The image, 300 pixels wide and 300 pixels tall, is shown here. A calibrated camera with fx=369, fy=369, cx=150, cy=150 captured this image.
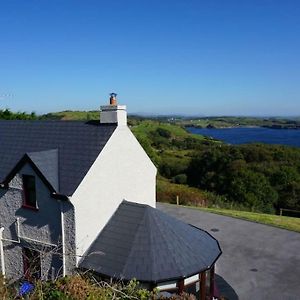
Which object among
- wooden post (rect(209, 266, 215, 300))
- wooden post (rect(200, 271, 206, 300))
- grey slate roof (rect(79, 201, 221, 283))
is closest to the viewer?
grey slate roof (rect(79, 201, 221, 283))

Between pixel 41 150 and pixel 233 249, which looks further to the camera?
pixel 233 249

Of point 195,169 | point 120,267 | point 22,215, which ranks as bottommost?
point 195,169

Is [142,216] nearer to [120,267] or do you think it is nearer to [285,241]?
[120,267]

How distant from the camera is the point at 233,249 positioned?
20.2 meters

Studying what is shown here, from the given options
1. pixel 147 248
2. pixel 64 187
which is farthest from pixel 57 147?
pixel 147 248

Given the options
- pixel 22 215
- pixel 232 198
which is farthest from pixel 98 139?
pixel 232 198

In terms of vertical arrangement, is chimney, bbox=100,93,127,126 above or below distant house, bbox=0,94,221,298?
above

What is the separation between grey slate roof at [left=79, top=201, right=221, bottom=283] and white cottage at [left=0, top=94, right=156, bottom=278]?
604 millimetres

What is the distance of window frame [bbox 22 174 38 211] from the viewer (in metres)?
14.1

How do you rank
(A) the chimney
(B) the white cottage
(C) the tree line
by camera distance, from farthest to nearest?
(C) the tree line
(A) the chimney
(B) the white cottage

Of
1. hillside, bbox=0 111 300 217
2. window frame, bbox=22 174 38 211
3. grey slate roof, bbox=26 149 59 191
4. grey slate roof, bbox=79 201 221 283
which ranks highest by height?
grey slate roof, bbox=26 149 59 191

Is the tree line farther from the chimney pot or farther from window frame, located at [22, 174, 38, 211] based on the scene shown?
window frame, located at [22, 174, 38, 211]

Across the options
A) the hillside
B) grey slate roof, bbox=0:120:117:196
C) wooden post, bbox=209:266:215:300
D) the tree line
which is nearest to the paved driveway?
wooden post, bbox=209:266:215:300

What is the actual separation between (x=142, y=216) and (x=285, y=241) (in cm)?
1157
